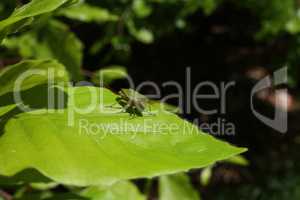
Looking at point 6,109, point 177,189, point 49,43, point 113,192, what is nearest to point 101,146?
point 6,109

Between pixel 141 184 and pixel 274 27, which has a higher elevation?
pixel 274 27

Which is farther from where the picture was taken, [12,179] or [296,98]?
[296,98]

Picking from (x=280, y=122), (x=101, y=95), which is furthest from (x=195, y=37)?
(x=101, y=95)

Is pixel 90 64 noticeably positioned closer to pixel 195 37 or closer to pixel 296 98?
pixel 195 37

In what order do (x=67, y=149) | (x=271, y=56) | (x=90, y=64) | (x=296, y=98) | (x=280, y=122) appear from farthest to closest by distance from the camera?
(x=296, y=98)
(x=280, y=122)
(x=271, y=56)
(x=90, y=64)
(x=67, y=149)

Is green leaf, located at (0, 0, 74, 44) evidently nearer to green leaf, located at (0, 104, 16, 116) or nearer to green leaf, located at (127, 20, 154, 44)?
green leaf, located at (0, 104, 16, 116)

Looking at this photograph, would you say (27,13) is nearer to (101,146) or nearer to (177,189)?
(101,146)
